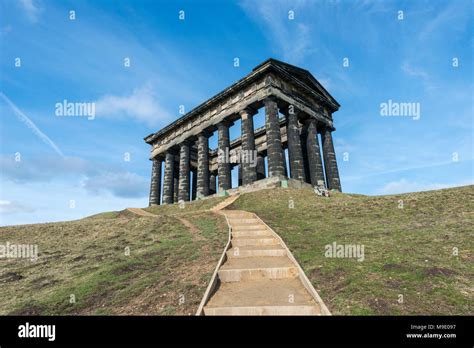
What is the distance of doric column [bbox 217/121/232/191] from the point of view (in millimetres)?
31572

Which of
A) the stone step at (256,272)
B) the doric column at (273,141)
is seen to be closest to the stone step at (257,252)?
the stone step at (256,272)

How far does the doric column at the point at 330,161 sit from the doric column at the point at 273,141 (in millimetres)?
9700

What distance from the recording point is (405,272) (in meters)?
6.50

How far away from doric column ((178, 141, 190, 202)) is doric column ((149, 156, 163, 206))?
6209 mm

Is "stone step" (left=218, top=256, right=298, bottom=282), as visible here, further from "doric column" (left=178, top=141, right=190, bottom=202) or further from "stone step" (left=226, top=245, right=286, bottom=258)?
"doric column" (left=178, top=141, right=190, bottom=202)

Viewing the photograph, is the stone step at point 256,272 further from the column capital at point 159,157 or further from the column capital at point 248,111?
the column capital at point 159,157

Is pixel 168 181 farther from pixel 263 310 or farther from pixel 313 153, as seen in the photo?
pixel 263 310

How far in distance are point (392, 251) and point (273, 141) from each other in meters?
20.6

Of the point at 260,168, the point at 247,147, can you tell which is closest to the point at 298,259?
the point at 247,147

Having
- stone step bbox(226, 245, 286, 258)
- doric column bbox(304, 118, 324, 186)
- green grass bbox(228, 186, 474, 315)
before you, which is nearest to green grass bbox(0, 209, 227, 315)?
stone step bbox(226, 245, 286, 258)

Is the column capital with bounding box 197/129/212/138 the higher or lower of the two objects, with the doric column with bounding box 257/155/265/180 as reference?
higher

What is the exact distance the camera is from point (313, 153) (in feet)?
105
